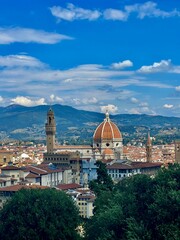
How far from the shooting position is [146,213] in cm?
3067

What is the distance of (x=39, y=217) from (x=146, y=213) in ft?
31.3

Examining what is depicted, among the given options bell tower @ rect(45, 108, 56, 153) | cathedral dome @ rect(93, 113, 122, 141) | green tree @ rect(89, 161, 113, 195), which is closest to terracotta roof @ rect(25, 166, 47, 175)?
green tree @ rect(89, 161, 113, 195)

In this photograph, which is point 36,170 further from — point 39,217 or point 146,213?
point 146,213

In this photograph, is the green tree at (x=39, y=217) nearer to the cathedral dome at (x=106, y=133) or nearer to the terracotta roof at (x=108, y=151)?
the terracotta roof at (x=108, y=151)

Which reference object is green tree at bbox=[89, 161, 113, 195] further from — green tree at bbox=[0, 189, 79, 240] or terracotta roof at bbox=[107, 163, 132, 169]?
terracotta roof at bbox=[107, 163, 132, 169]

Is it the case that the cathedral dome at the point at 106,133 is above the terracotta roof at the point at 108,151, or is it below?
above

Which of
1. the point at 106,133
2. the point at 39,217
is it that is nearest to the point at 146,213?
the point at 39,217

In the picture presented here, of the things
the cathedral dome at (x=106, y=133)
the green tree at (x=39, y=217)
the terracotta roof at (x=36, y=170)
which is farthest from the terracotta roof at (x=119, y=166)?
the green tree at (x=39, y=217)

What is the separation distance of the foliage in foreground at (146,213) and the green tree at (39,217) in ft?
9.40

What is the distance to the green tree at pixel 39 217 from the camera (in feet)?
122

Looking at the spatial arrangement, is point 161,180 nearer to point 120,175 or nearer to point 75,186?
point 75,186

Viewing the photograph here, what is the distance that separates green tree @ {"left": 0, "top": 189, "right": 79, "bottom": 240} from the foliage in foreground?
9.40 feet

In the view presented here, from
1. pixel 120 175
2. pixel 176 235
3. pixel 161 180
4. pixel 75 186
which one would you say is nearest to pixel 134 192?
pixel 161 180

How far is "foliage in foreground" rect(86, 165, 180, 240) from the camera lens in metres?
28.5
